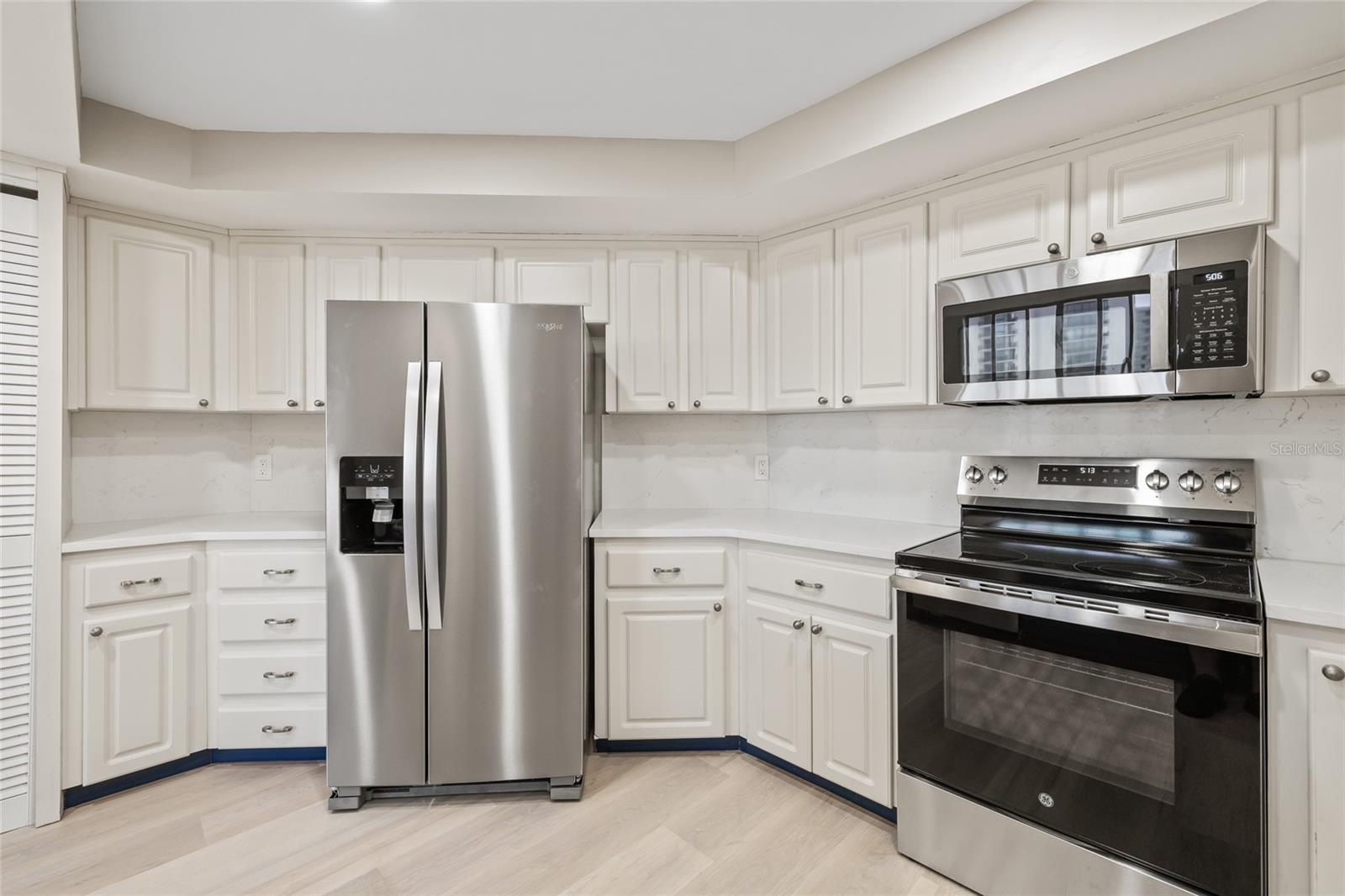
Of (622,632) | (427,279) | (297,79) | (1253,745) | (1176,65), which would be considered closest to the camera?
(1253,745)

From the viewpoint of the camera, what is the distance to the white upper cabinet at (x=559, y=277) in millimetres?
2652

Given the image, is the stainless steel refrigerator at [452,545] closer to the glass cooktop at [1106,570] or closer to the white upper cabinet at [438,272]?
the white upper cabinet at [438,272]

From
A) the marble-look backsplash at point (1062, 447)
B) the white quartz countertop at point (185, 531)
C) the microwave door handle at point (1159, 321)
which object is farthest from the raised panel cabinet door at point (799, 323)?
the white quartz countertop at point (185, 531)

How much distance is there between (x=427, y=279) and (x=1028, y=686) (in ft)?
8.56

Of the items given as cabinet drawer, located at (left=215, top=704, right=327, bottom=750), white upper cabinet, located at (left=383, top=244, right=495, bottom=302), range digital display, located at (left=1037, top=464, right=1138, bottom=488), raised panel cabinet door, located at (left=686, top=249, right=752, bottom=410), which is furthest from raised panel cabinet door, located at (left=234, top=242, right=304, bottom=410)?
range digital display, located at (left=1037, top=464, right=1138, bottom=488)

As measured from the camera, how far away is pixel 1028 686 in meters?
1.59

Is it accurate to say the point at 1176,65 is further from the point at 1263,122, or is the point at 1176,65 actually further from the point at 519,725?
A: the point at 519,725

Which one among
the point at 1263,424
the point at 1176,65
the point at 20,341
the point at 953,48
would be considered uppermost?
the point at 953,48

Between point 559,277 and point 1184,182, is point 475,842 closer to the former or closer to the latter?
point 559,277

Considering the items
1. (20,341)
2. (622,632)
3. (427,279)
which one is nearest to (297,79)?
(427,279)

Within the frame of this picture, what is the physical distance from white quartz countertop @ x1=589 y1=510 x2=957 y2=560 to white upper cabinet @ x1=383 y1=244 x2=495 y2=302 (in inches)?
45.2

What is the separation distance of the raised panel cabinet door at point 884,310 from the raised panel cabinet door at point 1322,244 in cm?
93

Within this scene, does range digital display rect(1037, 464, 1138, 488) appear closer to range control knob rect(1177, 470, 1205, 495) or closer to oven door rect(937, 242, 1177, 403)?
range control knob rect(1177, 470, 1205, 495)

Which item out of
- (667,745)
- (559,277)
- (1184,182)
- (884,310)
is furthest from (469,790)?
(1184,182)
